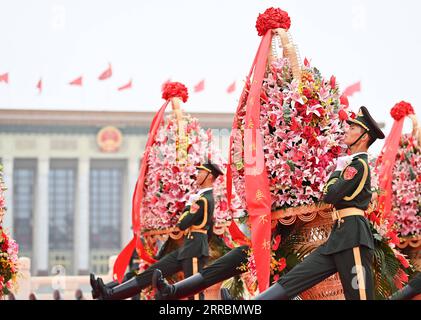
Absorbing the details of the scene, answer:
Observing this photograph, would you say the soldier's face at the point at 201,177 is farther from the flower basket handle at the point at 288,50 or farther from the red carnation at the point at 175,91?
the flower basket handle at the point at 288,50

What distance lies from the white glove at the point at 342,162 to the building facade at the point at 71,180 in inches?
1157

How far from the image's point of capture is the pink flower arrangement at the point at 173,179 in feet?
30.2

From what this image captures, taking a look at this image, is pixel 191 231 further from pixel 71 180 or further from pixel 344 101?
pixel 71 180

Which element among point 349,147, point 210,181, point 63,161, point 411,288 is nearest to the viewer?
point 349,147

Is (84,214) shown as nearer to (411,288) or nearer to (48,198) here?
(48,198)

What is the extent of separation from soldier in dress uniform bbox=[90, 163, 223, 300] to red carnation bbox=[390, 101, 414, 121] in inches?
97.2

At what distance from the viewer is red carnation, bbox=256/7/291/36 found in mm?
6758

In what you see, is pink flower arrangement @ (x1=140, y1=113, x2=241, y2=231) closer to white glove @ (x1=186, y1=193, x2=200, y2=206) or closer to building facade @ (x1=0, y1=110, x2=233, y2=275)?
white glove @ (x1=186, y1=193, x2=200, y2=206)

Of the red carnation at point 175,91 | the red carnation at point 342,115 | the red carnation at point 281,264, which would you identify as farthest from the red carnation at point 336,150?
the red carnation at point 175,91

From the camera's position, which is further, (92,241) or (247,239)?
(92,241)

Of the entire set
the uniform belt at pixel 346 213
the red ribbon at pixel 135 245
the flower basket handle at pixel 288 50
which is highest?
the flower basket handle at pixel 288 50

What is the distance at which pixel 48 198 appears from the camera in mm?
38594
